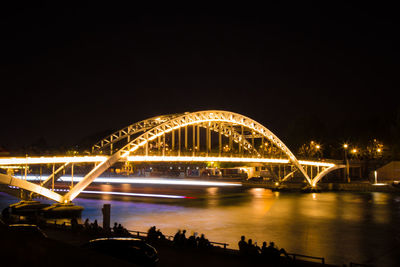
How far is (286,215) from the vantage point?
3312cm

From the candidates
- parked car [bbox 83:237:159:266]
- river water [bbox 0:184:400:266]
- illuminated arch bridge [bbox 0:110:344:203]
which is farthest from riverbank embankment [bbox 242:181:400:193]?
parked car [bbox 83:237:159:266]

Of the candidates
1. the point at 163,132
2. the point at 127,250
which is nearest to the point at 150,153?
the point at 163,132

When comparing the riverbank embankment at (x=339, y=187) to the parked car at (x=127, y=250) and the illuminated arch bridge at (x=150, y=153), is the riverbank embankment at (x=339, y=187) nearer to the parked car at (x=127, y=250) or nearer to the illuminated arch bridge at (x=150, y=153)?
the illuminated arch bridge at (x=150, y=153)

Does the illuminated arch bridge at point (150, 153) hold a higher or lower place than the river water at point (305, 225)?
higher

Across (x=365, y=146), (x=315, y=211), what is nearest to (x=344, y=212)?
(x=315, y=211)

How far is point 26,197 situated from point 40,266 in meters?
32.7

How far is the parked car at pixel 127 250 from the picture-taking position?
9242 mm

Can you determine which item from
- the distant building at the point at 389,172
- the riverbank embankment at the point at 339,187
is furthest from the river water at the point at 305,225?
the distant building at the point at 389,172

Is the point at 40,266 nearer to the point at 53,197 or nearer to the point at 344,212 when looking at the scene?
the point at 53,197

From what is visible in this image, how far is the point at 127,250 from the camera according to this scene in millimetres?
9336

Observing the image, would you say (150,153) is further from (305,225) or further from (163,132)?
(305,225)

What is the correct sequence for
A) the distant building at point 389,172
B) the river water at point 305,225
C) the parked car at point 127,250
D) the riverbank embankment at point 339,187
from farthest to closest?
the distant building at point 389,172 < the riverbank embankment at point 339,187 < the river water at point 305,225 < the parked car at point 127,250

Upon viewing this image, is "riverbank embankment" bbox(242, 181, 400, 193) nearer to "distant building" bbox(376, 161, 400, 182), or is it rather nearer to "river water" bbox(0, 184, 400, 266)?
"distant building" bbox(376, 161, 400, 182)

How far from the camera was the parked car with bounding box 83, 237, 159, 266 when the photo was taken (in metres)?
9.24
